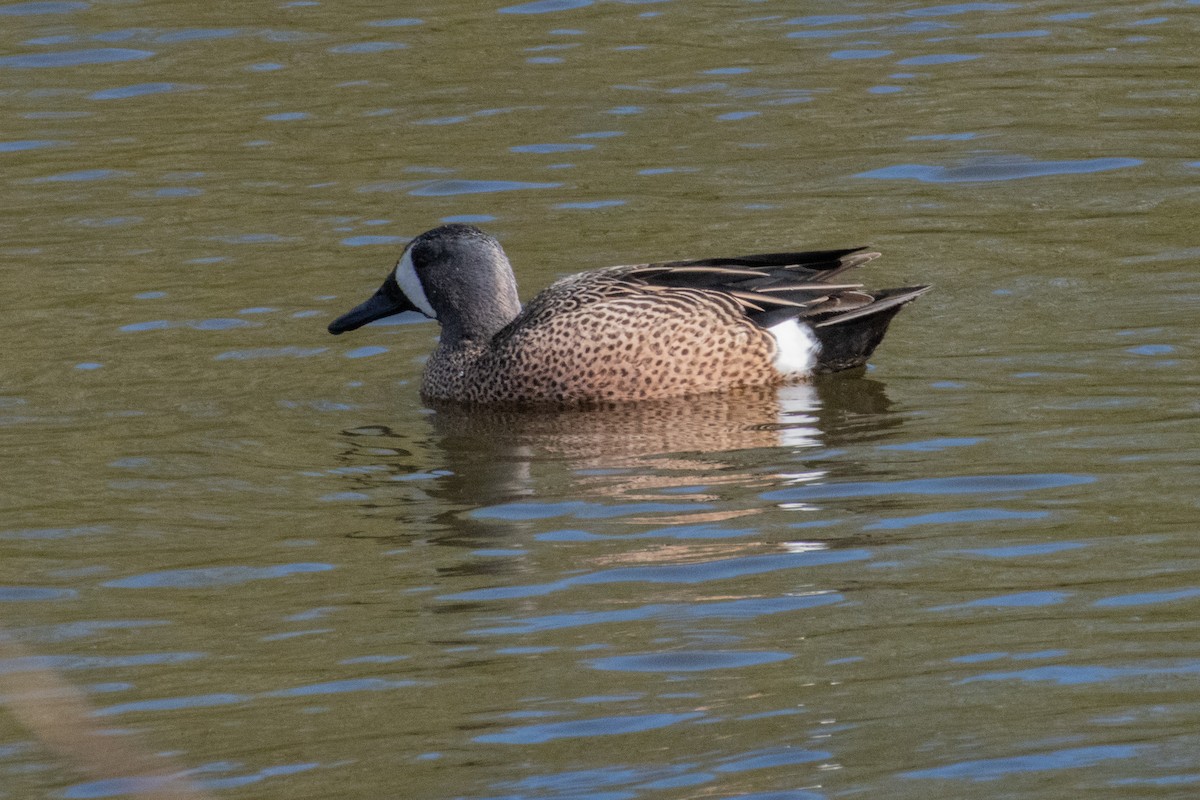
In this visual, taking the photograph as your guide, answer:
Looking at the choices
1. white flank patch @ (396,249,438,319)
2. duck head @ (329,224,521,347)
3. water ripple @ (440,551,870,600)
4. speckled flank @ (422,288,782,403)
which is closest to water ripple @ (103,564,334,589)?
water ripple @ (440,551,870,600)

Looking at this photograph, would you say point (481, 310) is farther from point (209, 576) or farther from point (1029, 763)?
point (1029, 763)

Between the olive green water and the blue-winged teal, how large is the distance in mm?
157

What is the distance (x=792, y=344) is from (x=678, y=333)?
0.46m

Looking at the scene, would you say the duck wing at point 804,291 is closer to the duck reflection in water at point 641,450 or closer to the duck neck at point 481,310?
the duck reflection in water at point 641,450

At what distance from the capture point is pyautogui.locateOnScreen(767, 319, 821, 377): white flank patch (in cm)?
912

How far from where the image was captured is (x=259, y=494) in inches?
302

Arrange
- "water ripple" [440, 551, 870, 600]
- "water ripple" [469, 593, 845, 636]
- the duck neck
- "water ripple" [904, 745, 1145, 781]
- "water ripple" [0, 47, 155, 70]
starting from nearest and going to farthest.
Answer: "water ripple" [904, 745, 1145, 781] < "water ripple" [469, 593, 845, 636] < "water ripple" [440, 551, 870, 600] < the duck neck < "water ripple" [0, 47, 155, 70]

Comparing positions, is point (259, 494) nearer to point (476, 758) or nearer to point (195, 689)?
point (195, 689)

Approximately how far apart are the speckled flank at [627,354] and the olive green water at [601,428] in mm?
156

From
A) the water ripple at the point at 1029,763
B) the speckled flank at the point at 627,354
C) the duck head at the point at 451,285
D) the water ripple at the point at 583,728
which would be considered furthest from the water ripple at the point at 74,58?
the water ripple at the point at 1029,763

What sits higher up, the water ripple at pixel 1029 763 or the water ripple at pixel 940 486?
the water ripple at pixel 1029 763

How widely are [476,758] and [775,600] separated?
4.19 ft

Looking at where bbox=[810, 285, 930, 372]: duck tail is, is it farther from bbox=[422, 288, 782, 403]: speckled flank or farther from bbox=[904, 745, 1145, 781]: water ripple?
bbox=[904, 745, 1145, 781]: water ripple

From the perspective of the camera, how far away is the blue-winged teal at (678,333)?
899 centimetres
